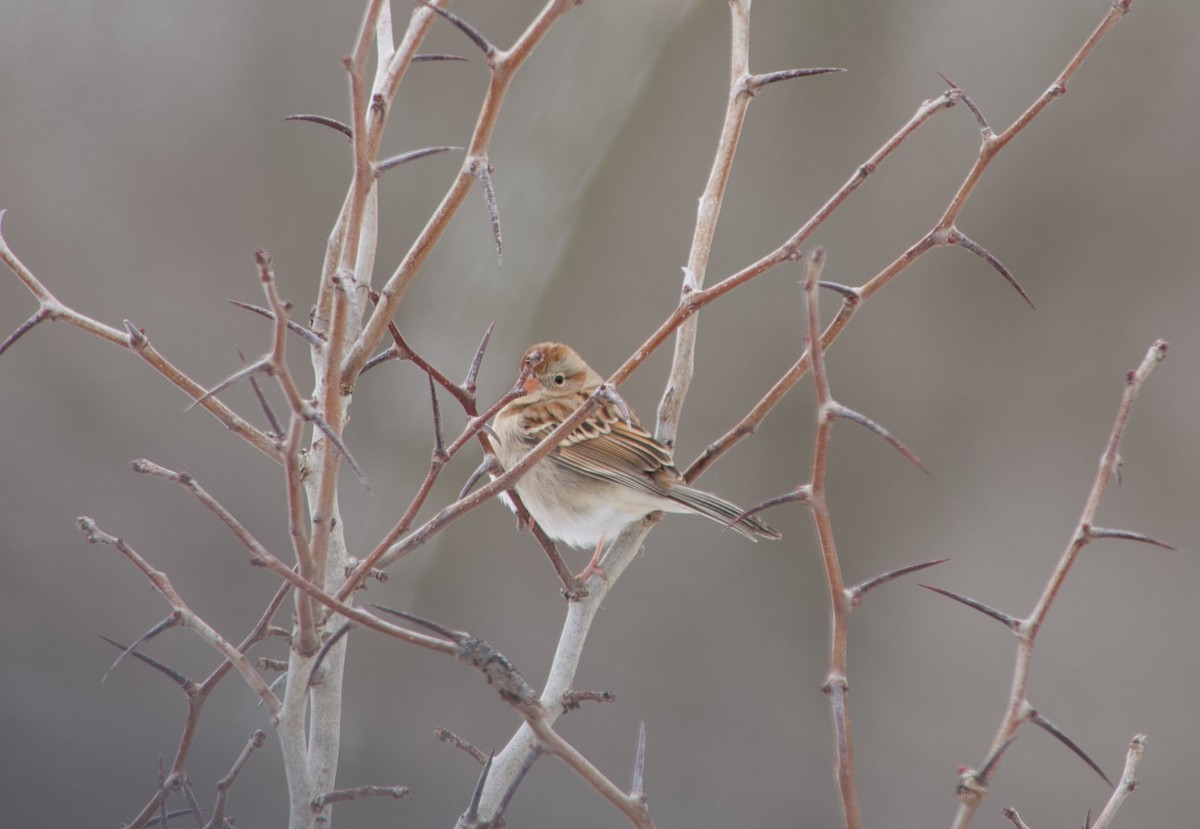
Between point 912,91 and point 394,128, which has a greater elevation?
point 912,91

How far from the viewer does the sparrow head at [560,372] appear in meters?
1.11

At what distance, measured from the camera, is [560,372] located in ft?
3.73

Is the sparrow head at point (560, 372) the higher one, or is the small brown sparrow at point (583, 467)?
the sparrow head at point (560, 372)

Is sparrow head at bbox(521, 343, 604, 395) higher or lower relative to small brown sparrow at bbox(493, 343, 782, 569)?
higher

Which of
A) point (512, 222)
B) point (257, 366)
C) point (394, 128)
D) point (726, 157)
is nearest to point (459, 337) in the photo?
point (512, 222)

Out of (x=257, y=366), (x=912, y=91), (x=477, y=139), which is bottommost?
(x=257, y=366)

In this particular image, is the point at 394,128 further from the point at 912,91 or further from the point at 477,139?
the point at 477,139

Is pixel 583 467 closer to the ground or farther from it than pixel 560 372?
closer to the ground

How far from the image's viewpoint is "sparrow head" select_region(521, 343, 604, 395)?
1.11 m

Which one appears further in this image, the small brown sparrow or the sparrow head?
the sparrow head

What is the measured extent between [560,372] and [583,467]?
0.44 ft

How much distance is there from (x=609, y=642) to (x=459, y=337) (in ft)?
1.60

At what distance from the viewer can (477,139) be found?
397mm

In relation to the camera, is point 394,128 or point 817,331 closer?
point 817,331
